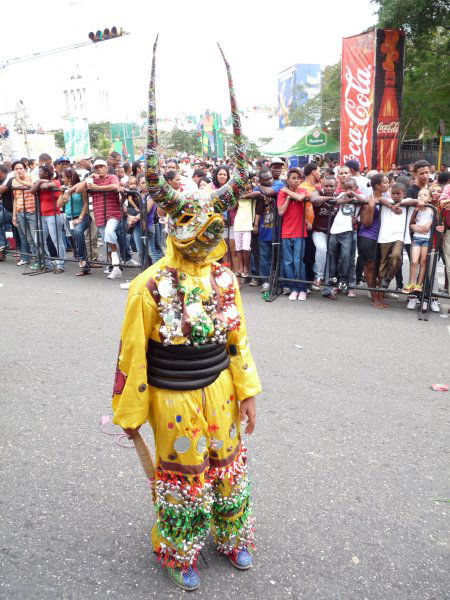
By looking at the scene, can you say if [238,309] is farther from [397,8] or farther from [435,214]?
[397,8]

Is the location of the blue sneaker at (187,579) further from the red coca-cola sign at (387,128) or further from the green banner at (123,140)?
the green banner at (123,140)

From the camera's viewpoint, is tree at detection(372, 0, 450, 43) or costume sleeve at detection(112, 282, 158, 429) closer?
costume sleeve at detection(112, 282, 158, 429)

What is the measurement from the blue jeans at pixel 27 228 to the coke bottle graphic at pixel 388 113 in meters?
10.8

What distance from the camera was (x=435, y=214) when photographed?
6.57 metres

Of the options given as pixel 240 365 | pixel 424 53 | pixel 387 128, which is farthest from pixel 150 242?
pixel 424 53

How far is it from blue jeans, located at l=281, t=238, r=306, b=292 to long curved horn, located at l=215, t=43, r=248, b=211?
520 centimetres

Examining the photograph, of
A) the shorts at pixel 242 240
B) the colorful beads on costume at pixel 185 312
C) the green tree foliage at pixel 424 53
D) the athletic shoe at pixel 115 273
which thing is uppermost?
the green tree foliage at pixel 424 53

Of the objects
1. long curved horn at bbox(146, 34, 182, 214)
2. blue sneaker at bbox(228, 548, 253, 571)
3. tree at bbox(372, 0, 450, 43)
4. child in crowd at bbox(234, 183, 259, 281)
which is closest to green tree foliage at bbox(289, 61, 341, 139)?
tree at bbox(372, 0, 450, 43)

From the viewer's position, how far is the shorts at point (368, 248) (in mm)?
7184

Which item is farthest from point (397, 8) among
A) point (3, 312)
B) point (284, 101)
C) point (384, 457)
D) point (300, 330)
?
point (284, 101)

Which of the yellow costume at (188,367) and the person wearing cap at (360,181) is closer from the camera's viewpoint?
the yellow costume at (188,367)

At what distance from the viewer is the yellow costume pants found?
7.71ft

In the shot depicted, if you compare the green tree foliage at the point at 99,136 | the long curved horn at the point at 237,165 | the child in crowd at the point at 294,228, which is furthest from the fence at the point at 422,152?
the green tree foliage at the point at 99,136

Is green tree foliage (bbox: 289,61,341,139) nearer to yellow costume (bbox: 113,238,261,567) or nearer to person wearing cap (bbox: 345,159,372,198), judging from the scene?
person wearing cap (bbox: 345,159,372,198)
